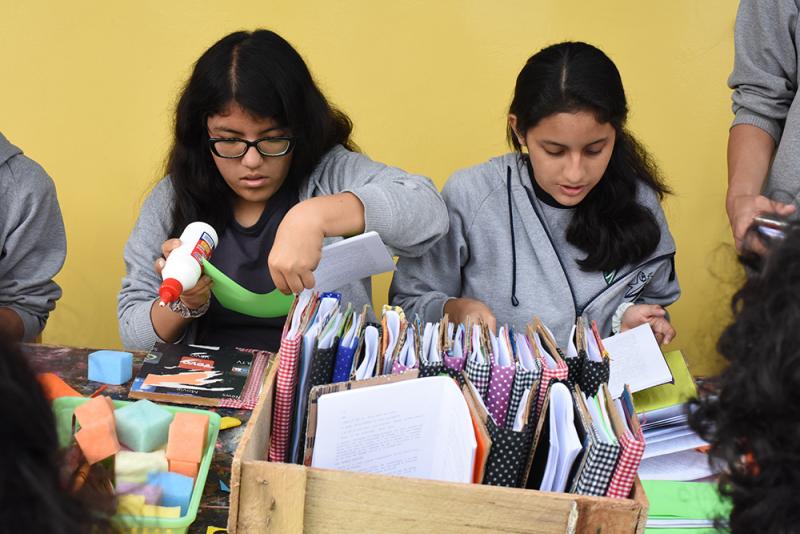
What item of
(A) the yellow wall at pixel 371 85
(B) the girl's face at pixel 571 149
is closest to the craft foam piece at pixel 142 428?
(B) the girl's face at pixel 571 149

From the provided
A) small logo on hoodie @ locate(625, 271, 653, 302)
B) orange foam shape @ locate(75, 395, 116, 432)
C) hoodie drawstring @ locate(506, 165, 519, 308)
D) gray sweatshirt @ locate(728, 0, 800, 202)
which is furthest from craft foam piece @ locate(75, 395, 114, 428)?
gray sweatshirt @ locate(728, 0, 800, 202)

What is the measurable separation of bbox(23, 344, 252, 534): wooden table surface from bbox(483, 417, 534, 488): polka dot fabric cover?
36cm

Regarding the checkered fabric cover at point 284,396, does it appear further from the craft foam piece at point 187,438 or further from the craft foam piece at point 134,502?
the craft foam piece at point 134,502

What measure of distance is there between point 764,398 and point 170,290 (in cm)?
93

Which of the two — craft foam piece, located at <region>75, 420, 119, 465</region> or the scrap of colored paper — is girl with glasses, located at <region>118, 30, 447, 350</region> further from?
craft foam piece, located at <region>75, 420, 119, 465</region>

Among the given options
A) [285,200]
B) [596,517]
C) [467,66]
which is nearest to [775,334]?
[596,517]

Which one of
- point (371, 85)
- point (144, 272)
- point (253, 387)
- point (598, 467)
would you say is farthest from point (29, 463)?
point (371, 85)

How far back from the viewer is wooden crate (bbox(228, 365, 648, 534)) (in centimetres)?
93

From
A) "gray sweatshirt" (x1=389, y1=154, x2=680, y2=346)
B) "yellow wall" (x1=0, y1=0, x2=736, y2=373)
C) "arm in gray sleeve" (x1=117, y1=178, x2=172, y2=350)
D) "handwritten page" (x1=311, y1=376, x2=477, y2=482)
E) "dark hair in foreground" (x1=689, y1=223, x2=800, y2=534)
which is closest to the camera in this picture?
"dark hair in foreground" (x1=689, y1=223, x2=800, y2=534)

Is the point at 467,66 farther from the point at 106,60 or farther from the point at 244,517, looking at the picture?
the point at 244,517

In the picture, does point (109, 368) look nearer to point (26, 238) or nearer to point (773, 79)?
point (26, 238)

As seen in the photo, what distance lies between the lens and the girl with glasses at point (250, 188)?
158cm

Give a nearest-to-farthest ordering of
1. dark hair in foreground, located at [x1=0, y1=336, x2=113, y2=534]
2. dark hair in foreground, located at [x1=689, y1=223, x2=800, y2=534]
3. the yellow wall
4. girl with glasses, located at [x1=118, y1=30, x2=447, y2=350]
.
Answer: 1. dark hair in foreground, located at [x1=0, y1=336, x2=113, y2=534]
2. dark hair in foreground, located at [x1=689, y1=223, x2=800, y2=534]
3. girl with glasses, located at [x1=118, y1=30, x2=447, y2=350]
4. the yellow wall

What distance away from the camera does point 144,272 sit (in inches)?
69.5
